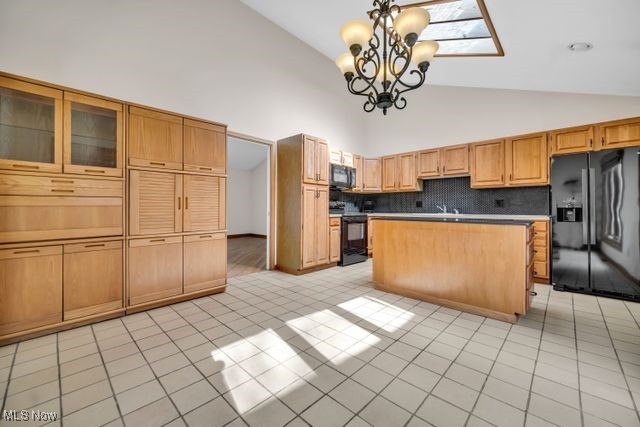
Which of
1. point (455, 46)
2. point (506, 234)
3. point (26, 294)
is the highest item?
point (455, 46)

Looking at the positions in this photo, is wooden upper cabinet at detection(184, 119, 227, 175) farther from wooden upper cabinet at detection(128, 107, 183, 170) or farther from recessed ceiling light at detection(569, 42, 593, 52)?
recessed ceiling light at detection(569, 42, 593, 52)

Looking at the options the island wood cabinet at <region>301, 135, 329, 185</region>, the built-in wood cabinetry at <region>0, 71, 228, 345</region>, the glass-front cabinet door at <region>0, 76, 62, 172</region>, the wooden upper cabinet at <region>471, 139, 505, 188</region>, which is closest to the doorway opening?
the island wood cabinet at <region>301, 135, 329, 185</region>

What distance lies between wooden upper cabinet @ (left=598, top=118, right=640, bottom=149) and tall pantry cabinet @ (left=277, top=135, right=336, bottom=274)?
153 inches

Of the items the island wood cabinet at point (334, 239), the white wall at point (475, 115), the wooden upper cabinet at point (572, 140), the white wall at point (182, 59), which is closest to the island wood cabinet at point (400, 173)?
the white wall at point (475, 115)

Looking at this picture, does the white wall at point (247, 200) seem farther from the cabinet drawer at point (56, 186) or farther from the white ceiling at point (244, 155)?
the cabinet drawer at point (56, 186)

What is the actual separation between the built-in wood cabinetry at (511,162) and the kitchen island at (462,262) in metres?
1.80

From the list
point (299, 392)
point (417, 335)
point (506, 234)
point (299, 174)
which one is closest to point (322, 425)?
point (299, 392)

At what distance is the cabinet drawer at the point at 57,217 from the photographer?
2004 millimetres

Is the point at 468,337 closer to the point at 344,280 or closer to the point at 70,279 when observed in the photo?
the point at 344,280

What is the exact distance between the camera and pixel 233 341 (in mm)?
2076

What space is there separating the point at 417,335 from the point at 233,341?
1.53 m

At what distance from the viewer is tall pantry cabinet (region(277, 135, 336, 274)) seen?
4211mm

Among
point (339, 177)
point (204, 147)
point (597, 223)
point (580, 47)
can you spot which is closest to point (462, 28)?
point (580, 47)

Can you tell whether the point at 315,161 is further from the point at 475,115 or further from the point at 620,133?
the point at 620,133
